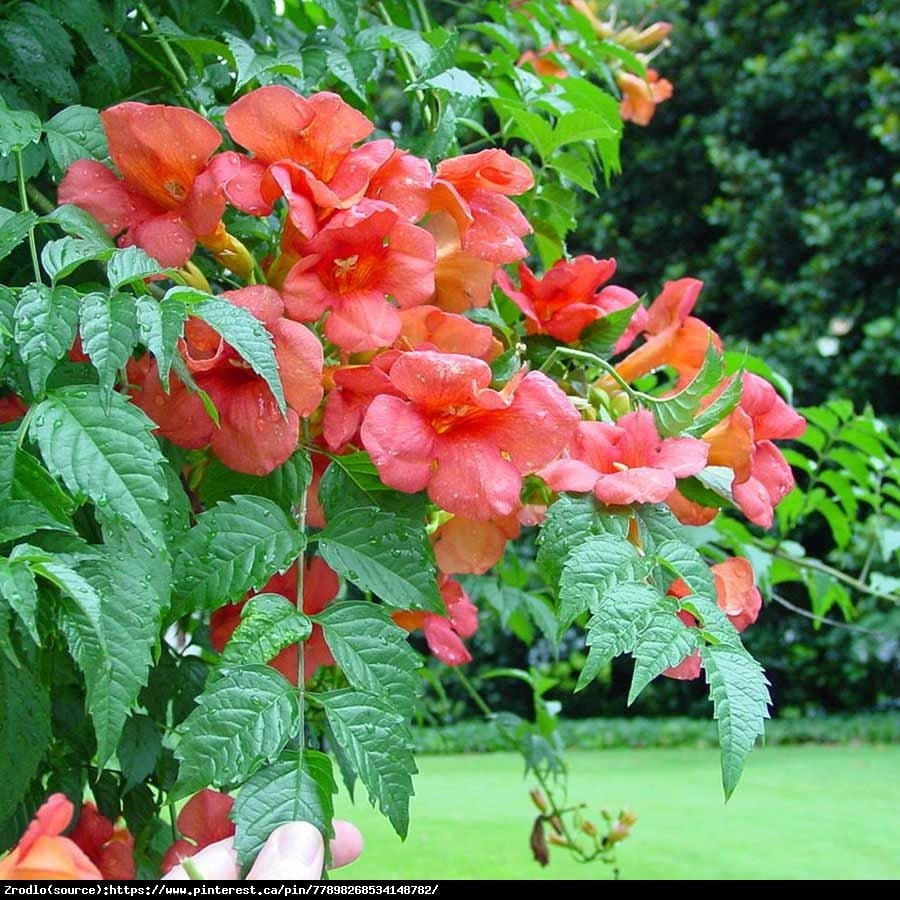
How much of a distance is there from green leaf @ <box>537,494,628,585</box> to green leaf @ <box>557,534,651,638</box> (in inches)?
0.6

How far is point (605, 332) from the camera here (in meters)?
0.80

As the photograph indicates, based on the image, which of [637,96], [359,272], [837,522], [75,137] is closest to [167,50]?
[75,137]

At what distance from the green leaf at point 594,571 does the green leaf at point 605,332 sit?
0.72 ft

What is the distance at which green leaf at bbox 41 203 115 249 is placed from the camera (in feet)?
2.06

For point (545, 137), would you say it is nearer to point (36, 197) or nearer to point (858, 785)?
point (36, 197)

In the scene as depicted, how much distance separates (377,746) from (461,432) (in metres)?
0.18

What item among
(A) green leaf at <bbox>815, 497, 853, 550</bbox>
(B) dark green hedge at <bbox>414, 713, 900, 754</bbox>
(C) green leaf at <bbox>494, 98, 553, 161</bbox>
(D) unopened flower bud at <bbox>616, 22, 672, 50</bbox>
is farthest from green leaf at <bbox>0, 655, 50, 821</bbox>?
(B) dark green hedge at <bbox>414, 713, 900, 754</bbox>

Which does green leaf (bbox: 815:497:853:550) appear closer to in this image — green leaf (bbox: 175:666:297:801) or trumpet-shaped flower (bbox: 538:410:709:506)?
trumpet-shaped flower (bbox: 538:410:709:506)

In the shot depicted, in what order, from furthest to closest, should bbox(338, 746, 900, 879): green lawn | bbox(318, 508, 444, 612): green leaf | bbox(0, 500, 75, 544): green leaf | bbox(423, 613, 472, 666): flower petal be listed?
bbox(338, 746, 900, 879): green lawn, bbox(423, 613, 472, 666): flower petal, bbox(318, 508, 444, 612): green leaf, bbox(0, 500, 75, 544): green leaf

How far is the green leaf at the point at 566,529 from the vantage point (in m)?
0.62

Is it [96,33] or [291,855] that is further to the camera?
[96,33]

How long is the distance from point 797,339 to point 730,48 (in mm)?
2052

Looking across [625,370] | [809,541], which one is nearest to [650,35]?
[625,370]

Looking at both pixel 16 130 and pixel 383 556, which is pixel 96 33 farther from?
pixel 383 556
